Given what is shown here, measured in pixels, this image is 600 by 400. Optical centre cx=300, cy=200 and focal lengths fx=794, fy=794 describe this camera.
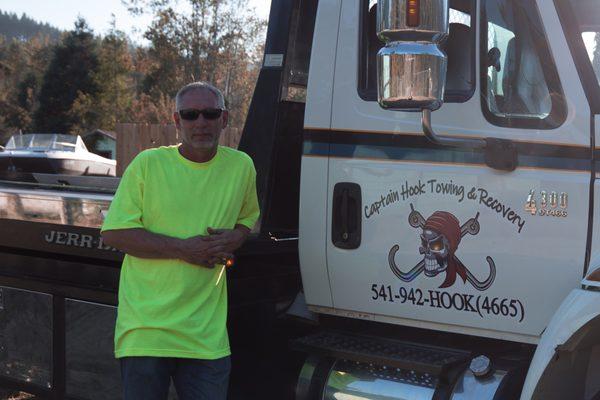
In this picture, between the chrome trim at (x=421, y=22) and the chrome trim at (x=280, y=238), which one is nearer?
the chrome trim at (x=421, y=22)

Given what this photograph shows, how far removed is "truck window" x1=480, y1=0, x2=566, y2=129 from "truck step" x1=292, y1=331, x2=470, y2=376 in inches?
35.4

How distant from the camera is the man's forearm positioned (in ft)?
9.23

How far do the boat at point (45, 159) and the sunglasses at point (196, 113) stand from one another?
2.62 m

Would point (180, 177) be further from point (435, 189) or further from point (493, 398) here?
point (493, 398)

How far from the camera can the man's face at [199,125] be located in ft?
9.55

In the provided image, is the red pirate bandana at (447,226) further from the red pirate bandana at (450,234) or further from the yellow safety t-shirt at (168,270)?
the yellow safety t-shirt at (168,270)

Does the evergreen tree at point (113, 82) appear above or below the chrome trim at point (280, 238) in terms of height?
above

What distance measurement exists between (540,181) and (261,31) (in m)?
20.9

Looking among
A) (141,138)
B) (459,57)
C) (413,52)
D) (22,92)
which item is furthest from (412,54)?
(22,92)

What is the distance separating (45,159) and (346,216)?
14.6ft

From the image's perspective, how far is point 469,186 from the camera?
2.90 metres

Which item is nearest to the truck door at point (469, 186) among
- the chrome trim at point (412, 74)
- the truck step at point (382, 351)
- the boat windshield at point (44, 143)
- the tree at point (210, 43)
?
the truck step at point (382, 351)

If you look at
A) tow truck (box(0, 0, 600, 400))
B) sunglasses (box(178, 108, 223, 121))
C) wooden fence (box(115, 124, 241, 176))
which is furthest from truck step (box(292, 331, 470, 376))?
wooden fence (box(115, 124, 241, 176))

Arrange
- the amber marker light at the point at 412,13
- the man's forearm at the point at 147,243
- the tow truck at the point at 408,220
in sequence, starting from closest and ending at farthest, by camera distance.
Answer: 1. the amber marker light at the point at 412,13
2. the tow truck at the point at 408,220
3. the man's forearm at the point at 147,243
